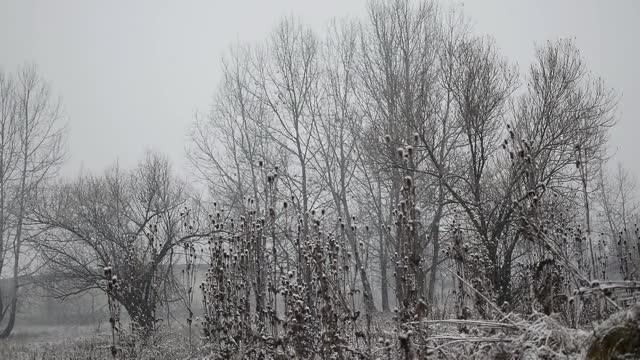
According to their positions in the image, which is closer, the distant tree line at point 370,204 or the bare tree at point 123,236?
the distant tree line at point 370,204

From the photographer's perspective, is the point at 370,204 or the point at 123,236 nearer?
the point at 123,236

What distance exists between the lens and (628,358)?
86.9 inches

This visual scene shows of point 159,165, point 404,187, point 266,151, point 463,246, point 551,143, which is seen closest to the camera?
point 404,187

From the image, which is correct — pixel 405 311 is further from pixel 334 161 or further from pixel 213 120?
pixel 213 120

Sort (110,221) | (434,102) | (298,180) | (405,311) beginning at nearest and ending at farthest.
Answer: (405,311)
(434,102)
(110,221)
(298,180)

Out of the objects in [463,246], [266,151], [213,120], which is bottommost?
[463,246]

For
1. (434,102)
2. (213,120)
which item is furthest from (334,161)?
(434,102)

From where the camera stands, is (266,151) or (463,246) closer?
(463,246)

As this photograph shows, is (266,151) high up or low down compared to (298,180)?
up

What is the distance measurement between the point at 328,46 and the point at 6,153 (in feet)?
49.9

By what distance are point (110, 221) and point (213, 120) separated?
348 inches

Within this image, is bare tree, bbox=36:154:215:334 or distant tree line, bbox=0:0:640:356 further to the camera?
bare tree, bbox=36:154:215:334

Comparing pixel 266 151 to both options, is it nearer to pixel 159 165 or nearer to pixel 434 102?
pixel 159 165

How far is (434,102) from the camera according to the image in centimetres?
1155
